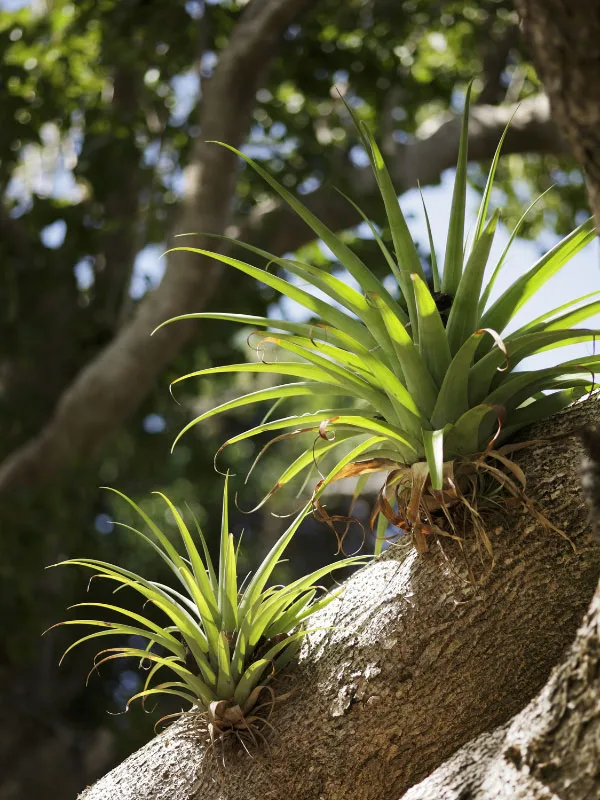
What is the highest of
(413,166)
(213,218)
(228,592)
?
(213,218)

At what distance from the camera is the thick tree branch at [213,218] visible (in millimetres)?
3619

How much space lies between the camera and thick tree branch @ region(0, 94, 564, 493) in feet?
11.9

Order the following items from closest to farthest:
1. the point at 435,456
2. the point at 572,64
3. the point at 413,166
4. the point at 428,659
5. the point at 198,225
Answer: the point at 572,64
the point at 435,456
the point at 428,659
the point at 198,225
the point at 413,166

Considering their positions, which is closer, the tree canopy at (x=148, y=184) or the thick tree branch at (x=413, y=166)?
the tree canopy at (x=148, y=184)

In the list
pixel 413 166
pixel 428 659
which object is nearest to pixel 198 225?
pixel 413 166

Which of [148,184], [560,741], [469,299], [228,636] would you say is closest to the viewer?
[560,741]

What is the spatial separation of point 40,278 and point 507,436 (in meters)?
4.11

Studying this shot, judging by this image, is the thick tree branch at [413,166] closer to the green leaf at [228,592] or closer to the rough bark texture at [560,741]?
the green leaf at [228,592]

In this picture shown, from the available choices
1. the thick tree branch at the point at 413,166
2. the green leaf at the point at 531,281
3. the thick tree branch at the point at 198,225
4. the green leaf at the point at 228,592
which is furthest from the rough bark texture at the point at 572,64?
the thick tree branch at the point at 413,166

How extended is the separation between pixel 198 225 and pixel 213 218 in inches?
3.4

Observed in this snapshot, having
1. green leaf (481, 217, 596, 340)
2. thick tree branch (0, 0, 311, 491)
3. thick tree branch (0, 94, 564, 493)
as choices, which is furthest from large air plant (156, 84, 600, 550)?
thick tree branch (0, 0, 311, 491)

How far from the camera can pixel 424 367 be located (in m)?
1.34

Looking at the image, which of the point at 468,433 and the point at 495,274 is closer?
the point at 468,433

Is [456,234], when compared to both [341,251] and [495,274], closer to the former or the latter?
[495,274]
